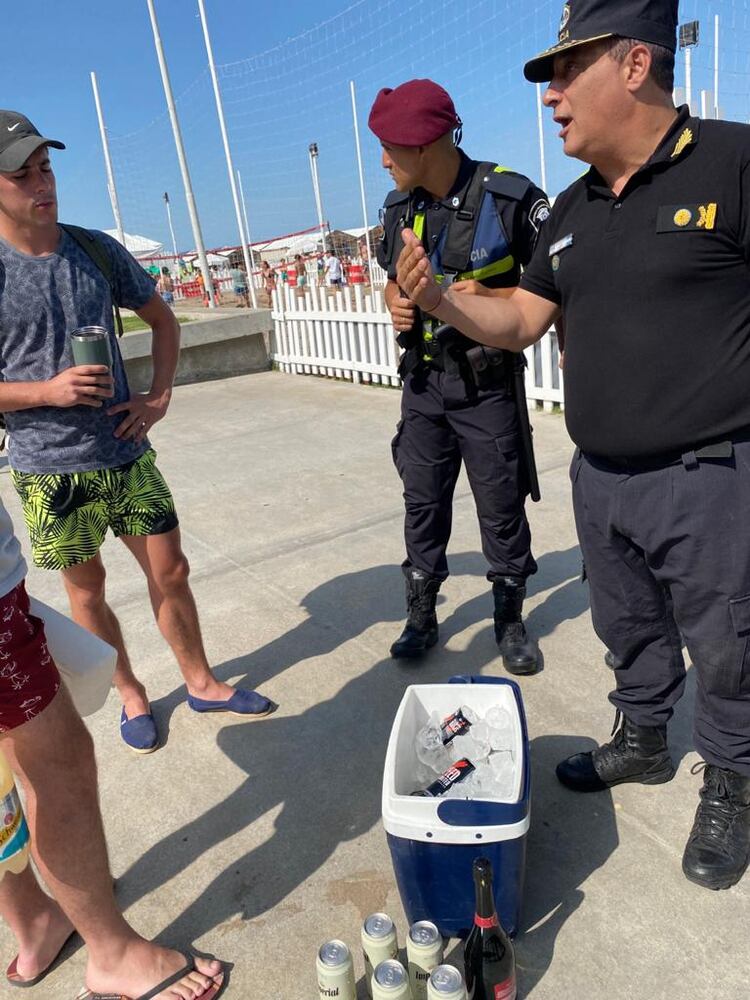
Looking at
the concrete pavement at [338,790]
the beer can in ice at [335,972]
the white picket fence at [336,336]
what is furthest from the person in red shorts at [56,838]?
the white picket fence at [336,336]

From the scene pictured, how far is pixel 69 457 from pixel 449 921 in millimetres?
1687

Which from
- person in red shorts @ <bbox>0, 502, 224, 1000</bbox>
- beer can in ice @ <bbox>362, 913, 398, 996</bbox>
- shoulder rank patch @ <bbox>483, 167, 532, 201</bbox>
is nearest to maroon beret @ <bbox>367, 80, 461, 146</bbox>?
shoulder rank patch @ <bbox>483, 167, 532, 201</bbox>

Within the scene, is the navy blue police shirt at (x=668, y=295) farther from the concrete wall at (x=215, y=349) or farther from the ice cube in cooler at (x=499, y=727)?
the concrete wall at (x=215, y=349)

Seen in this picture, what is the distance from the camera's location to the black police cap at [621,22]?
1.69 meters

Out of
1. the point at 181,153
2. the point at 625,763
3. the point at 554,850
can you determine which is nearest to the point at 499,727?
the point at 554,850

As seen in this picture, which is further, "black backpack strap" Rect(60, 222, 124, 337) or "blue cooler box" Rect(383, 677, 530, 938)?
"black backpack strap" Rect(60, 222, 124, 337)

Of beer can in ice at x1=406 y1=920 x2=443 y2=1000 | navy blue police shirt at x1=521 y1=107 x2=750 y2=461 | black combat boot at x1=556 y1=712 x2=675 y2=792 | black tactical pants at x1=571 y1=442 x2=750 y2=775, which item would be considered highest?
navy blue police shirt at x1=521 y1=107 x2=750 y2=461

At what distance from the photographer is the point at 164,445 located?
22.8 feet

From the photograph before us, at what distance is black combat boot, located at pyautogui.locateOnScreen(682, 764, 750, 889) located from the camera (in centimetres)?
192

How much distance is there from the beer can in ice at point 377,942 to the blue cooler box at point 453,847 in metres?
0.14

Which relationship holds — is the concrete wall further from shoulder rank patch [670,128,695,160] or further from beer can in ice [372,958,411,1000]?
beer can in ice [372,958,411,1000]

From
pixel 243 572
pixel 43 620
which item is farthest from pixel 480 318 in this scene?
pixel 243 572

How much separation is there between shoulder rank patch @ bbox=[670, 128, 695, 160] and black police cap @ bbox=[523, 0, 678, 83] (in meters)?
0.21

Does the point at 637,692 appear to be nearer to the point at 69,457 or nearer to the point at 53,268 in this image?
the point at 69,457
